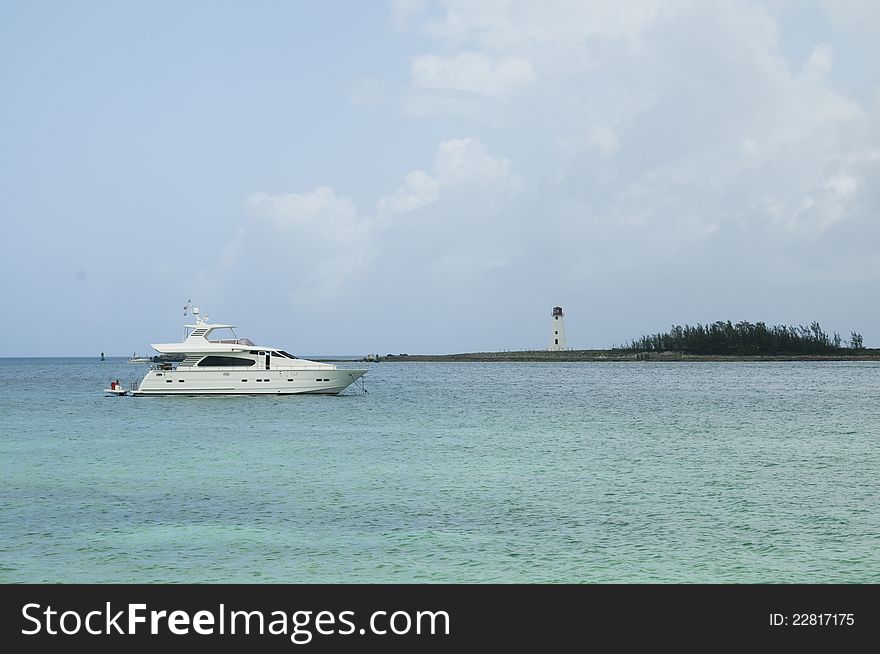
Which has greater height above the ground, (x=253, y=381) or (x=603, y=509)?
(x=253, y=381)

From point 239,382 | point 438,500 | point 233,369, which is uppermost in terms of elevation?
point 233,369

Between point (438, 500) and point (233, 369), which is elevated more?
point (233, 369)

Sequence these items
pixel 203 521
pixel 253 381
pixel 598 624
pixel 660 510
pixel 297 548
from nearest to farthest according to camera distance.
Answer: pixel 598 624
pixel 297 548
pixel 203 521
pixel 660 510
pixel 253 381

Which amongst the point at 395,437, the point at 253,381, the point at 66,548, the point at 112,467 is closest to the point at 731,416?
the point at 395,437

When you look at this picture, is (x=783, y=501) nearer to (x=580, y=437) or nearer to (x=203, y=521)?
(x=203, y=521)

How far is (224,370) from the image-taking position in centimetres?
5531

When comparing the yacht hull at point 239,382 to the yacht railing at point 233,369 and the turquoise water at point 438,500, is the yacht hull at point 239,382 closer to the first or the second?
the yacht railing at point 233,369

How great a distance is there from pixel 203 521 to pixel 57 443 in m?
19.6

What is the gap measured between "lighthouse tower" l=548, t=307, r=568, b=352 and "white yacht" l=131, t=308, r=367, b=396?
12002 cm

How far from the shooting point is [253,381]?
185 feet

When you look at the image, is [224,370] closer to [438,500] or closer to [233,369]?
[233,369]

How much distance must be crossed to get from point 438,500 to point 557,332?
161585 mm

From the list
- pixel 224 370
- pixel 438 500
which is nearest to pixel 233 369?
pixel 224 370

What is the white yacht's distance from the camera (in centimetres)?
5547
